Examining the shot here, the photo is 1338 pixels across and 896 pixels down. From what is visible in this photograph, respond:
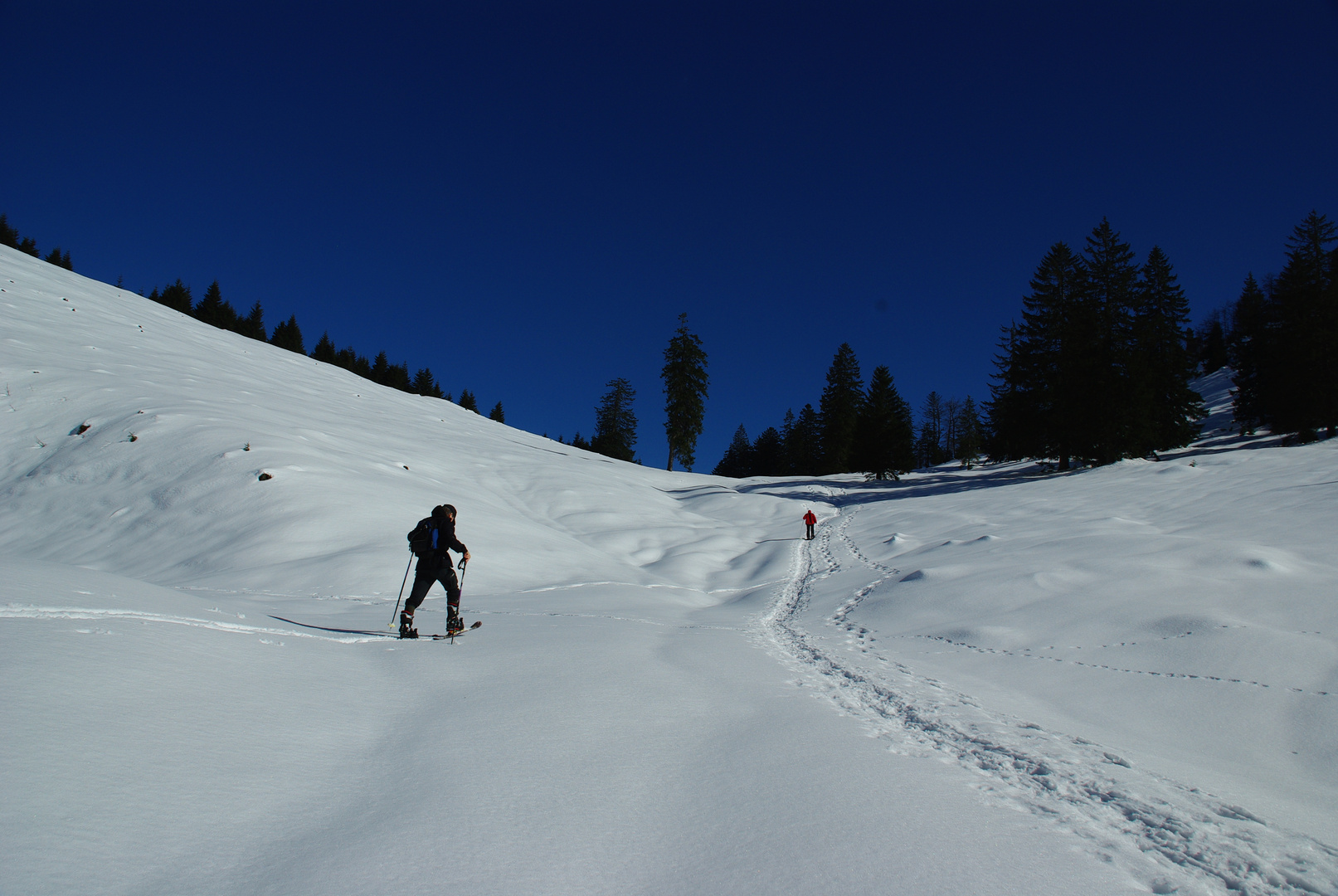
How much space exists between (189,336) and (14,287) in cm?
626

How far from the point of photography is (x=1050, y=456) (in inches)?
1245

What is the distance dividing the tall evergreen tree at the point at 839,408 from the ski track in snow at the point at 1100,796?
50684 mm

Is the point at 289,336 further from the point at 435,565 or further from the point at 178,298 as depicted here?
the point at 435,565

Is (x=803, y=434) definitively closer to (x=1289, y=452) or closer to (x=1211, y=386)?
(x=1211, y=386)

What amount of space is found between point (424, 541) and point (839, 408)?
2112 inches

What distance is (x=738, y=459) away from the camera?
8881 cm

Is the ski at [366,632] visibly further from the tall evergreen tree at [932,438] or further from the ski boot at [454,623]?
the tall evergreen tree at [932,438]

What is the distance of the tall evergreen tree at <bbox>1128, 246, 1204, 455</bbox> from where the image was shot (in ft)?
90.9

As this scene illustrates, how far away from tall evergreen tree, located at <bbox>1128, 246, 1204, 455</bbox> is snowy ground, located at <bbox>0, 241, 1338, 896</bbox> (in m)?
16.5

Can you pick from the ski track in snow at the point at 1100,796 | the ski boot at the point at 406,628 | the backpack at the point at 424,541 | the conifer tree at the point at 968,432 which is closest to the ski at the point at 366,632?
the ski boot at the point at 406,628

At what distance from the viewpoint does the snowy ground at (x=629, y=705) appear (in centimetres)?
220

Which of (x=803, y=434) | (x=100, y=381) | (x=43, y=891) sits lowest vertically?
(x=43, y=891)

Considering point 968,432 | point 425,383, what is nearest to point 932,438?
point 968,432

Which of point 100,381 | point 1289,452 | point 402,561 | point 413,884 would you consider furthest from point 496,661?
point 1289,452
